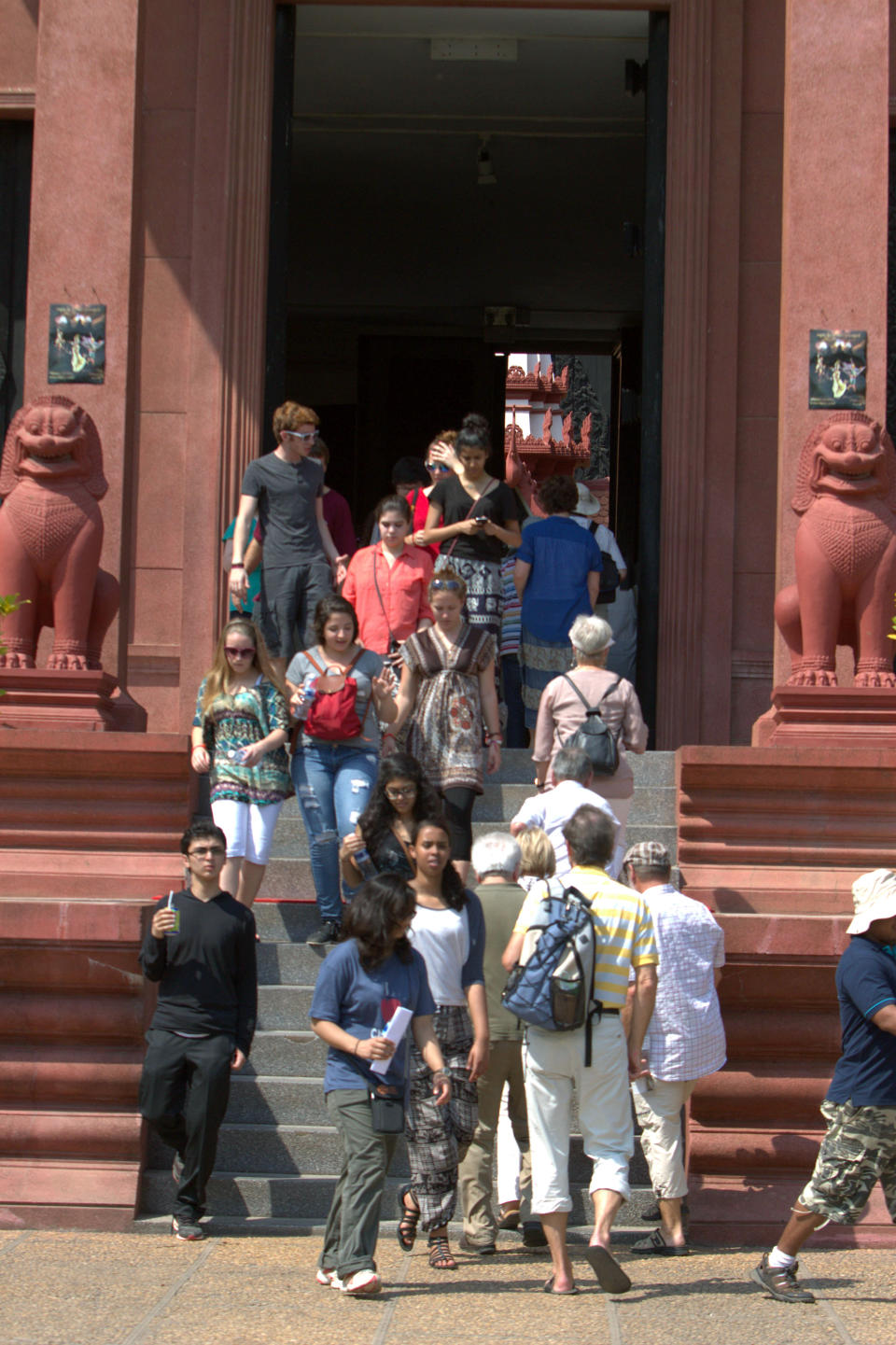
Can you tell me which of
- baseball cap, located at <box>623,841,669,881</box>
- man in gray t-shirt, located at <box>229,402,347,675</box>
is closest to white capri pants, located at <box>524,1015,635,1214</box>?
baseball cap, located at <box>623,841,669,881</box>

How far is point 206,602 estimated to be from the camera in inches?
491

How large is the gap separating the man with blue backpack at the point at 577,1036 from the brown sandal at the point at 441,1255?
0.35 metres

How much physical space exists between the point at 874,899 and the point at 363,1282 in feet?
6.87

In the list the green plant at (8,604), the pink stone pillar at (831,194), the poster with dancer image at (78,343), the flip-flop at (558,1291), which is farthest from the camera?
the poster with dancer image at (78,343)

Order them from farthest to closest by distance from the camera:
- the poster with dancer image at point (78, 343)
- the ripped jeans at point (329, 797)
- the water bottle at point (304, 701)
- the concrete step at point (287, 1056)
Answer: the poster with dancer image at point (78, 343), the water bottle at point (304, 701), the ripped jeans at point (329, 797), the concrete step at point (287, 1056)

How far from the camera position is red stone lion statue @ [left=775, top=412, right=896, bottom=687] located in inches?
358

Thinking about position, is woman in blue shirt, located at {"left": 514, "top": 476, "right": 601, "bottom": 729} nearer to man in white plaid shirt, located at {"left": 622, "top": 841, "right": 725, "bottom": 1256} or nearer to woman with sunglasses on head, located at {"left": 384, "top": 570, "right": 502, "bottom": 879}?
woman with sunglasses on head, located at {"left": 384, "top": 570, "right": 502, "bottom": 879}

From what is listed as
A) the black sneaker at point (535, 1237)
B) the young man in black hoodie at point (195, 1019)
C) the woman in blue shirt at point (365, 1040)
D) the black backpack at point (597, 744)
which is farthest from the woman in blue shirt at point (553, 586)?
the woman in blue shirt at point (365, 1040)

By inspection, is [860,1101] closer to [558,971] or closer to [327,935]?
[558,971]

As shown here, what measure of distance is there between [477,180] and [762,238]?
5.50 metres

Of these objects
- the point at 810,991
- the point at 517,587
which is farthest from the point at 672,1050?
the point at 517,587

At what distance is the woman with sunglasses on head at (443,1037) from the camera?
6469 mm

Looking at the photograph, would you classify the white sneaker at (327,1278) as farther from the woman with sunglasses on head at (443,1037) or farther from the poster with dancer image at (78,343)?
the poster with dancer image at (78,343)

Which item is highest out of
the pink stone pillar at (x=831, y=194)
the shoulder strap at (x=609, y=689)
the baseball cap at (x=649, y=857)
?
the pink stone pillar at (x=831, y=194)
